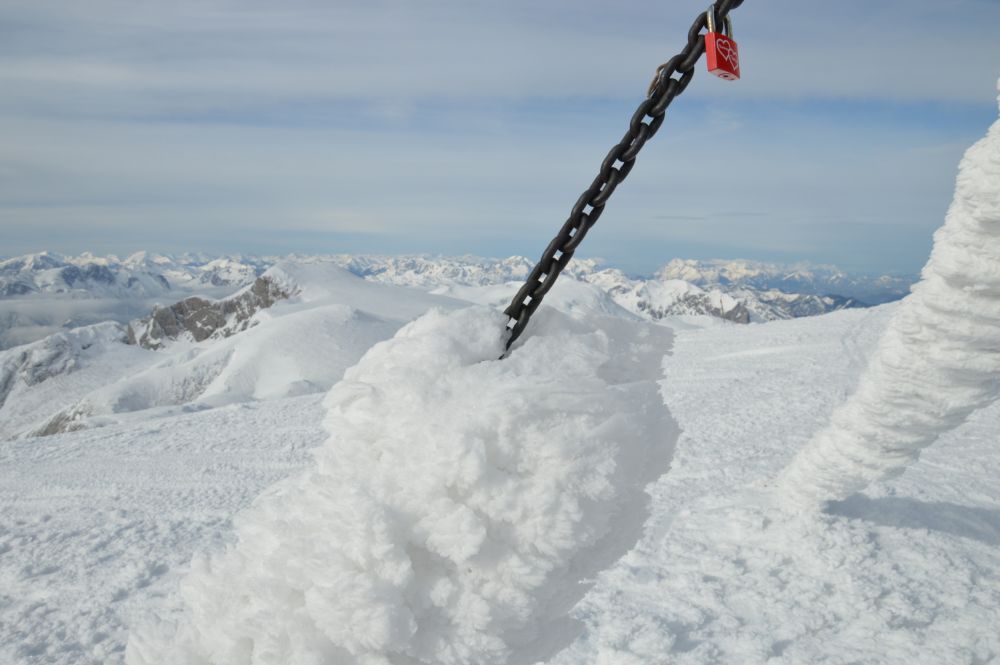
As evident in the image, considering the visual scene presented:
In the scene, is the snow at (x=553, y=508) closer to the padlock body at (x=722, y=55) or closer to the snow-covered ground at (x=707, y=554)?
the snow-covered ground at (x=707, y=554)

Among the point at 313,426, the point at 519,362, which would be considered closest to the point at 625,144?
the point at 519,362

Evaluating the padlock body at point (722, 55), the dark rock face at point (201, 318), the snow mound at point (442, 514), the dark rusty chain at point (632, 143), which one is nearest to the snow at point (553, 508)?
the snow mound at point (442, 514)

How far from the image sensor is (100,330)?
463ft

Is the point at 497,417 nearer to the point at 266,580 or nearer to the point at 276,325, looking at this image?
the point at 266,580

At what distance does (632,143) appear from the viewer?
4.49 feet

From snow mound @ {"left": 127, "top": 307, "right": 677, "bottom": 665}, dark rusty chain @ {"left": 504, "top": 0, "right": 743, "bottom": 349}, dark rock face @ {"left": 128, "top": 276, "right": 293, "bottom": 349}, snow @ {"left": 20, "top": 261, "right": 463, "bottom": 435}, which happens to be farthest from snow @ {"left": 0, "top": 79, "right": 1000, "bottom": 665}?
dark rock face @ {"left": 128, "top": 276, "right": 293, "bottom": 349}

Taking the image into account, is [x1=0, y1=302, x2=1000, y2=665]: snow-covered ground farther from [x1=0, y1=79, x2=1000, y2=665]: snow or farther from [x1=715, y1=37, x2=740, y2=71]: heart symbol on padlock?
[x1=715, y1=37, x2=740, y2=71]: heart symbol on padlock

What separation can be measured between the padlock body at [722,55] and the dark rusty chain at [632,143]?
0.02 metres

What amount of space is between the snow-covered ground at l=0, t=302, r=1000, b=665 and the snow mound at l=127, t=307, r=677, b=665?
13cm

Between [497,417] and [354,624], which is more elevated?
[497,417]

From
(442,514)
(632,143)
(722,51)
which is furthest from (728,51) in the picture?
(442,514)

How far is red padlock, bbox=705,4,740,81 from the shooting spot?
138 centimetres

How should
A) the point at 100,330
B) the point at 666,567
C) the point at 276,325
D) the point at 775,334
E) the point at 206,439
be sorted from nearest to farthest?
the point at 666,567 → the point at 206,439 → the point at 775,334 → the point at 276,325 → the point at 100,330

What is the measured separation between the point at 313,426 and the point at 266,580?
1168 centimetres
